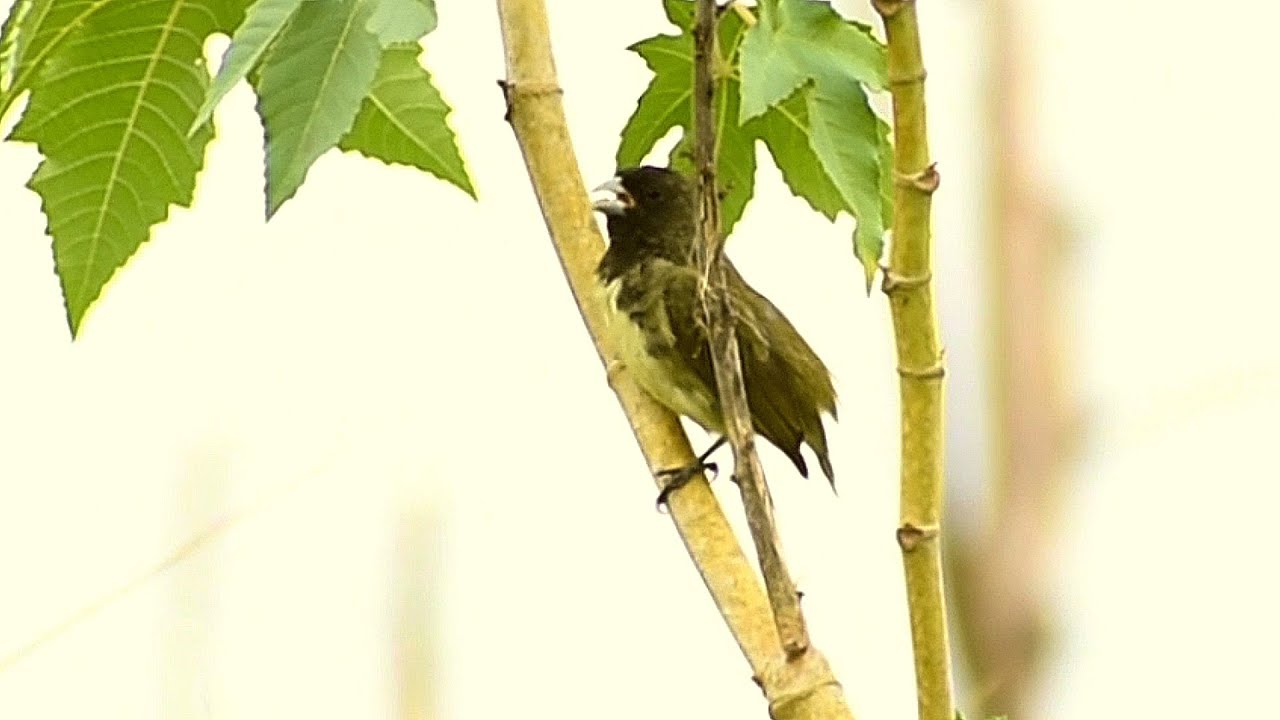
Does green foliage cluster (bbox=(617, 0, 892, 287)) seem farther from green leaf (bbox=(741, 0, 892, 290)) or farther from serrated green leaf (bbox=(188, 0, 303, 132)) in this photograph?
serrated green leaf (bbox=(188, 0, 303, 132))

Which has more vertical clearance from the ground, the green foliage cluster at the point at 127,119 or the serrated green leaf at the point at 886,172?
the green foliage cluster at the point at 127,119

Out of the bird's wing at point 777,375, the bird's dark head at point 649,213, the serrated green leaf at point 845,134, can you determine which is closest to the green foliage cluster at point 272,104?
the serrated green leaf at point 845,134

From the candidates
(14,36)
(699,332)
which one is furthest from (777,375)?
(14,36)

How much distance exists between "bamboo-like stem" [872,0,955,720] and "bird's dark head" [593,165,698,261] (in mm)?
951

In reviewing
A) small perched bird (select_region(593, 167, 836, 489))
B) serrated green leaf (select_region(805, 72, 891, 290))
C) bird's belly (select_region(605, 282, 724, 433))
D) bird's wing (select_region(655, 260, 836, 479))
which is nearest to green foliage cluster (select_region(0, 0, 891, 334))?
serrated green leaf (select_region(805, 72, 891, 290))

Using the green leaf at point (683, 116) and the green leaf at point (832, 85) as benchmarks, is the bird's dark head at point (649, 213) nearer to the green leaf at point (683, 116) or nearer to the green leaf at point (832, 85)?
the green leaf at point (683, 116)

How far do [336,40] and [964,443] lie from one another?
0.86m

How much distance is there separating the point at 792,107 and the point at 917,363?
312mm

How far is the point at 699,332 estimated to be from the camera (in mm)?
1520

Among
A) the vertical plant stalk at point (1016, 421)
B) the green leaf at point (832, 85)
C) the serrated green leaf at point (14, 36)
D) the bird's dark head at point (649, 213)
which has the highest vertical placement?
the serrated green leaf at point (14, 36)

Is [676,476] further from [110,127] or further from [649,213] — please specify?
Answer: [649,213]

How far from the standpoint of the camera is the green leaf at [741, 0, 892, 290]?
78cm

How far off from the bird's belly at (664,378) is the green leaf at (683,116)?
0.37ft

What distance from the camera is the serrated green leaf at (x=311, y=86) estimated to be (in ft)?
2.19
